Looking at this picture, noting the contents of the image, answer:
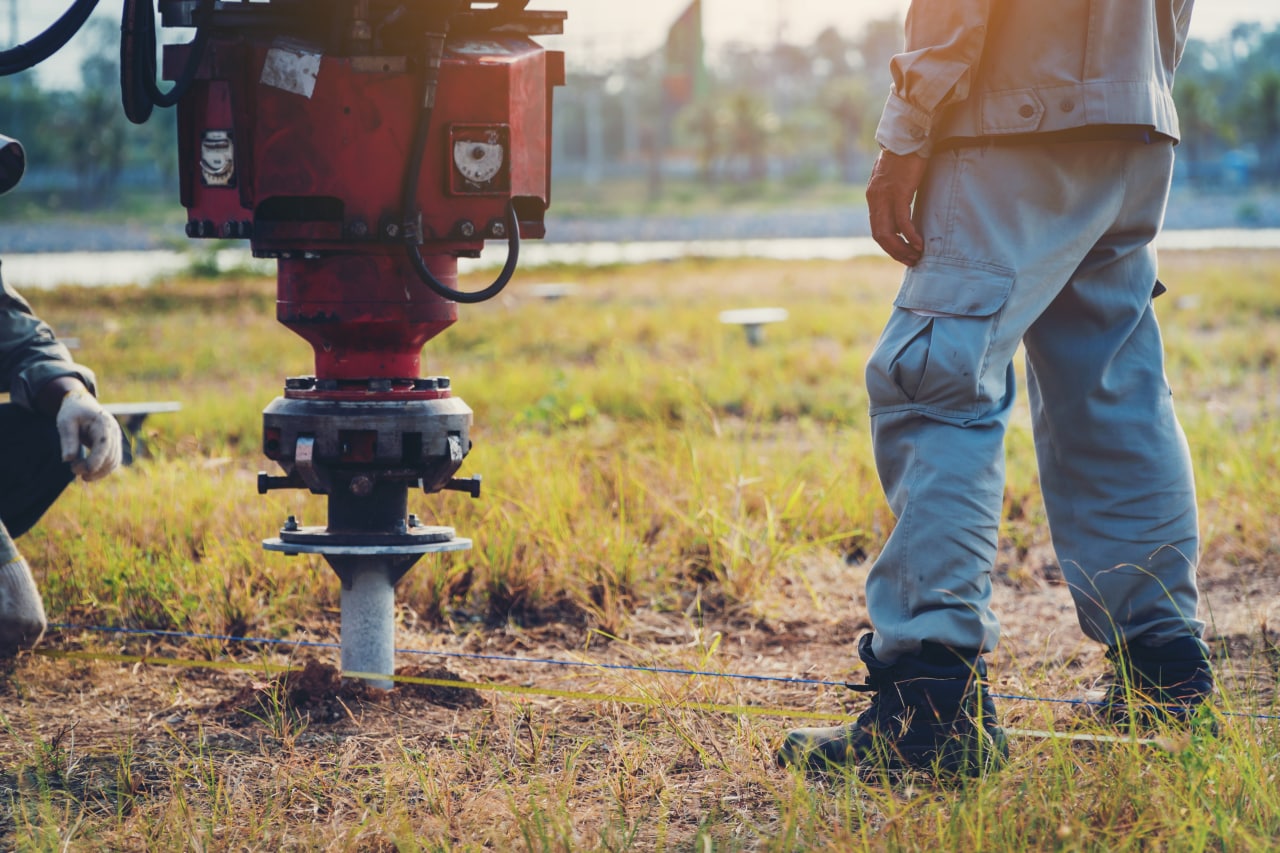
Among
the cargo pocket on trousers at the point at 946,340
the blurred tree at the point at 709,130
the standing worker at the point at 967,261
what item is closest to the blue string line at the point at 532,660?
the standing worker at the point at 967,261

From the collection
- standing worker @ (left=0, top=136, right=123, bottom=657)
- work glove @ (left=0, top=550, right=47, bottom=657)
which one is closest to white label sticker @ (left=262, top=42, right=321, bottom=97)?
standing worker @ (left=0, top=136, right=123, bottom=657)

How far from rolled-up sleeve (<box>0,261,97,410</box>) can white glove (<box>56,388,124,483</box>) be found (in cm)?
15

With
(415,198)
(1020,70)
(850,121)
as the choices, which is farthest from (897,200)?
(850,121)

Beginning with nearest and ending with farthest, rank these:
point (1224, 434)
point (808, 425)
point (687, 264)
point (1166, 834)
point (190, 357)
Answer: point (1166, 834) < point (1224, 434) < point (808, 425) < point (190, 357) < point (687, 264)

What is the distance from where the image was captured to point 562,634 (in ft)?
9.66

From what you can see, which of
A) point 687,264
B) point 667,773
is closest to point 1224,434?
point 667,773

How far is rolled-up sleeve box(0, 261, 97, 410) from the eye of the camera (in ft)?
8.70

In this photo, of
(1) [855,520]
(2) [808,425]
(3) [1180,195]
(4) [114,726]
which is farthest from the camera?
(3) [1180,195]

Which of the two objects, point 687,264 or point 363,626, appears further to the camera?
point 687,264

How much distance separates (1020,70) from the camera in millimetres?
2035

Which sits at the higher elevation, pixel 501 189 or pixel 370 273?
pixel 501 189

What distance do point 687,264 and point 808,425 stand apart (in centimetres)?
1163

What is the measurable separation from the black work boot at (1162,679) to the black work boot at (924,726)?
32cm

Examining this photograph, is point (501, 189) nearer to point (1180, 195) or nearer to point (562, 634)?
point (562, 634)
